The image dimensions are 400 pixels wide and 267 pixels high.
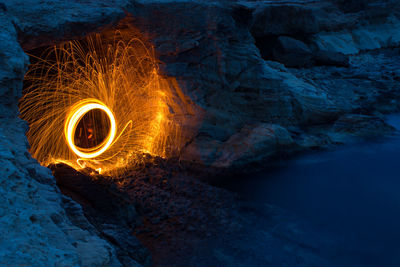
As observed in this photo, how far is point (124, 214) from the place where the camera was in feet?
12.9

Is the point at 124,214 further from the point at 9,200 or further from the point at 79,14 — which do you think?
the point at 79,14

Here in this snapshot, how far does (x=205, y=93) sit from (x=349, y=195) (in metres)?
3.22

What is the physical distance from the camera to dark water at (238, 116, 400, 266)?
4.03m

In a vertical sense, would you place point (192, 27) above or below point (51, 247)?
above

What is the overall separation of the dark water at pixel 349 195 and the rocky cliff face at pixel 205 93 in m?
0.54

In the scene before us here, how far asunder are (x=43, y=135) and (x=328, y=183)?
5.37 meters

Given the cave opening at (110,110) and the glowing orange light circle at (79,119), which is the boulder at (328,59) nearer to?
the cave opening at (110,110)

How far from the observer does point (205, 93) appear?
6023 mm

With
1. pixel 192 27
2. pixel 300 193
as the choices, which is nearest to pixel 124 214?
pixel 300 193

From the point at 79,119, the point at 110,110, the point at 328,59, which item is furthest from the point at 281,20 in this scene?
the point at 79,119

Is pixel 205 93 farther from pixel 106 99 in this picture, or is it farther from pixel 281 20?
pixel 281 20

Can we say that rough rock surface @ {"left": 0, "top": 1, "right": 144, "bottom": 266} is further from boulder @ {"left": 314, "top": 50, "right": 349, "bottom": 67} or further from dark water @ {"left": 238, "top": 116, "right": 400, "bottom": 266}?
boulder @ {"left": 314, "top": 50, "right": 349, "bottom": 67}

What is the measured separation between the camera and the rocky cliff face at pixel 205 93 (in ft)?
5.88

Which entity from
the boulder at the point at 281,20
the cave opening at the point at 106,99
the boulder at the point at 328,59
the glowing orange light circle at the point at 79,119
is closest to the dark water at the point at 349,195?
the cave opening at the point at 106,99
